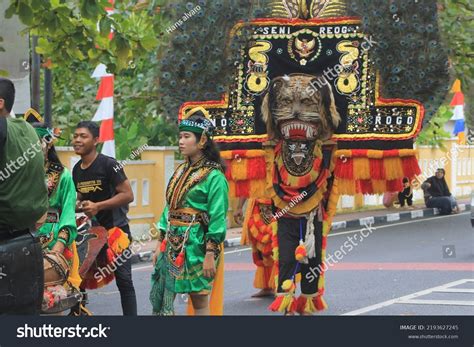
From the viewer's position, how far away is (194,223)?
672cm

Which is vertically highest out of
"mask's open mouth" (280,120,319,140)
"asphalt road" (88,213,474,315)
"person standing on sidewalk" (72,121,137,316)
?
"mask's open mouth" (280,120,319,140)

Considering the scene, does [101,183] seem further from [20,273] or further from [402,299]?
[402,299]

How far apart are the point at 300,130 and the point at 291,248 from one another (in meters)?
0.87

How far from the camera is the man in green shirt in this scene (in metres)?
5.01

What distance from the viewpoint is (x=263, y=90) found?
8.43 meters

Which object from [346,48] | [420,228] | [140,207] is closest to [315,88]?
[346,48]

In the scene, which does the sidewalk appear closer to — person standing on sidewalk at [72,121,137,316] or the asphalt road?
the asphalt road

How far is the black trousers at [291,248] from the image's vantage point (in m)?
8.23

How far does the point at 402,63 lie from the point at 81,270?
279 centimetres

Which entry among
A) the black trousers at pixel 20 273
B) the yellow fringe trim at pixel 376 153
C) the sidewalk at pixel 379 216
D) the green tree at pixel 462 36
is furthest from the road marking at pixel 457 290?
the sidewalk at pixel 379 216

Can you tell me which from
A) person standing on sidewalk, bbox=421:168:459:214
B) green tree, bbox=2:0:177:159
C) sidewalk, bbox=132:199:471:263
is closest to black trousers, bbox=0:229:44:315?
green tree, bbox=2:0:177:159

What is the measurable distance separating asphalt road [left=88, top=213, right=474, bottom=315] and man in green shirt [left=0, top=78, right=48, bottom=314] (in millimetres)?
3509

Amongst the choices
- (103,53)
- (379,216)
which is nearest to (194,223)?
(103,53)

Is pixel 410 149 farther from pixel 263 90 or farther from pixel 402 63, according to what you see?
pixel 263 90
